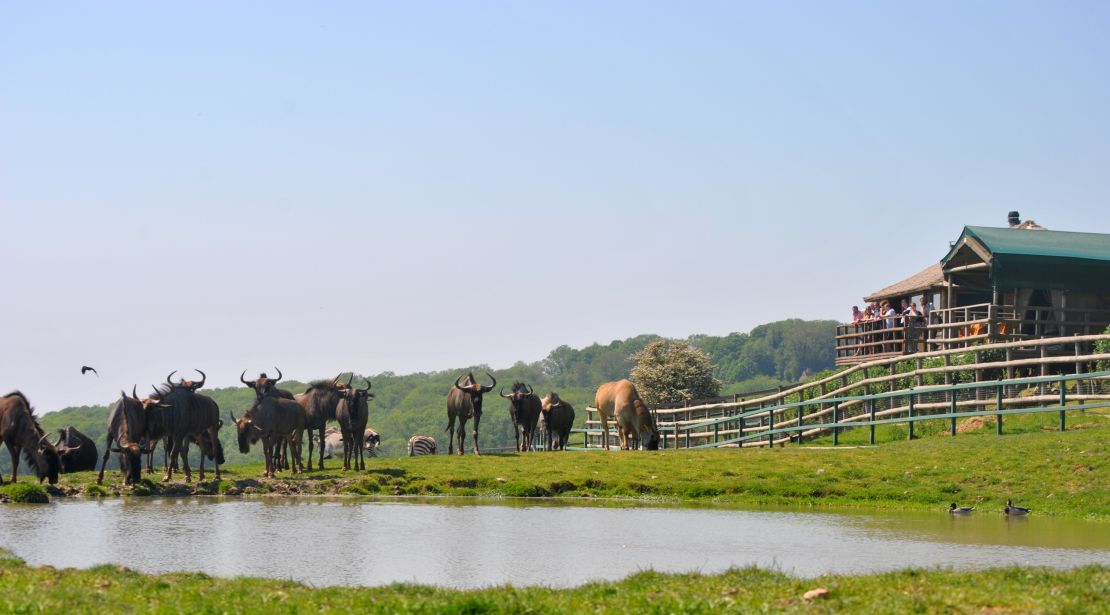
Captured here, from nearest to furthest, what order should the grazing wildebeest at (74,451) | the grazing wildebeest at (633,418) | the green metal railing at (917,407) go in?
the green metal railing at (917,407), the grazing wildebeest at (74,451), the grazing wildebeest at (633,418)

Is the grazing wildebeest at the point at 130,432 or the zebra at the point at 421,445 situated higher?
the grazing wildebeest at the point at 130,432

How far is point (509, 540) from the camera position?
17.0 metres

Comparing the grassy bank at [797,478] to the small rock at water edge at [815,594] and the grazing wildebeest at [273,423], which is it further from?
the small rock at water edge at [815,594]

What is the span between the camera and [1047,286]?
141ft

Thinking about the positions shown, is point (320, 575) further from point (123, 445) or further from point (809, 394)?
point (809, 394)

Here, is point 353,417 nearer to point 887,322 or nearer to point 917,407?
point 917,407

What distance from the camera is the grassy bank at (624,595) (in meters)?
10.5

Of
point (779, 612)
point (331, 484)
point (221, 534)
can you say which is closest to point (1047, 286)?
point (331, 484)

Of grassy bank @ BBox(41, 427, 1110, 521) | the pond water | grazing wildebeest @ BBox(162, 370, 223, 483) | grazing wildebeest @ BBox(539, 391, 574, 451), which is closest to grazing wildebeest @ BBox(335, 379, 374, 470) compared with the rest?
grassy bank @ BBox(41, 427, 1110, 521)

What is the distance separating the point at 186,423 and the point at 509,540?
48.7 feet

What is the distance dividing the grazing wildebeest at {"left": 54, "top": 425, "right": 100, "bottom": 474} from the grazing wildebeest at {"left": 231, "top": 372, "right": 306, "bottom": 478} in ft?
19.7

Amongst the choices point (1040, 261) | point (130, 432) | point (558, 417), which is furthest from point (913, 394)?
point (130, 432)

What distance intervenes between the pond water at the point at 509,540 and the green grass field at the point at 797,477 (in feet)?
6.07

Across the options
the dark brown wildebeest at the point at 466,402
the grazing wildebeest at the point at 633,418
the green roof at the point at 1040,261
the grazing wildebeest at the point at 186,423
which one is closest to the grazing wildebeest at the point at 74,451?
the grazing wildebeest at the point at 186,423
